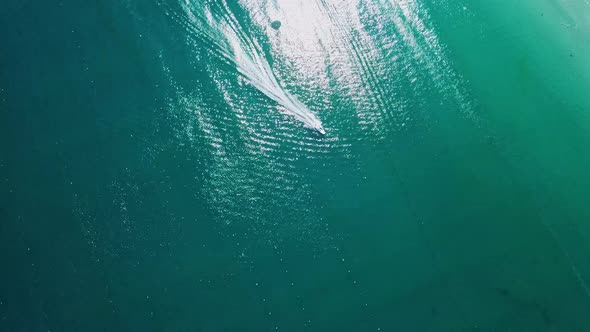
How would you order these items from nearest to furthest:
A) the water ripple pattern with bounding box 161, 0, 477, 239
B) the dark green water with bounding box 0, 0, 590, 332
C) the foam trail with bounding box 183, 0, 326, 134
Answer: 1. the dark green water with bounding box 0, 0, 590, 332
2. the water ripple pattern with bounding box 161, 0, 477, 239
3. the foam trail with bounding box 183, 0, 326, 134

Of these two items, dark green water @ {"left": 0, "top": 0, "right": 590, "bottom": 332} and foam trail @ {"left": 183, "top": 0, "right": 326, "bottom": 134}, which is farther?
foam trail @ {"left": 183, "top": 0, "right": 326, "bottom": 134}

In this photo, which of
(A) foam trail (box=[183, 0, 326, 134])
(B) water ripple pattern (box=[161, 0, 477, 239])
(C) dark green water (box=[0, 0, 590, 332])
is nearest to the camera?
(C) dark green water (box=[0, 0, 590, 332])

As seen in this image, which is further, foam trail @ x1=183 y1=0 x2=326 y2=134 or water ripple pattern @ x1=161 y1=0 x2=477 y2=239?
foam trail @ x1=183 y1=0 x2=326 y2=134

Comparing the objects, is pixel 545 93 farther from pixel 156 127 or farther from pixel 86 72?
pixel 86 72

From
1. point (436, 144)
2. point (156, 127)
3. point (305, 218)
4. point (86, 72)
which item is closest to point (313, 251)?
point (305, 218)

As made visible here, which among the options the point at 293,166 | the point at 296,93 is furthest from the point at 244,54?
the point at 293,166
